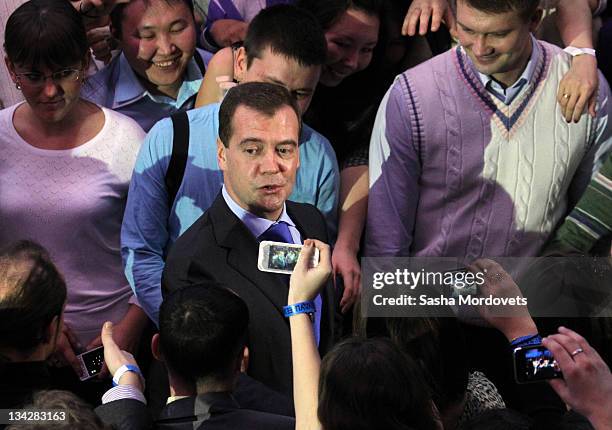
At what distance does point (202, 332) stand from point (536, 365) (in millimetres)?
897

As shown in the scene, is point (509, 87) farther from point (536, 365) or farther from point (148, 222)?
point (148, 222)

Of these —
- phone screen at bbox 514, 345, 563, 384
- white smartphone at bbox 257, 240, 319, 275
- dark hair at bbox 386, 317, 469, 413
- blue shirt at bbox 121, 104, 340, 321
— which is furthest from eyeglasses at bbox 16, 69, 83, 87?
phone screen at bbox 514, 345, 563, 384

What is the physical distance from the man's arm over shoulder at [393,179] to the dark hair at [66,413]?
1431mm

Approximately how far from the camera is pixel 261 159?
3.19 metres

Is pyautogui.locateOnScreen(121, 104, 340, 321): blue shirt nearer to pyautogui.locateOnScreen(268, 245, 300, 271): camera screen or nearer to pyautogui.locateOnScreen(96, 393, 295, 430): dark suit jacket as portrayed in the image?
pyautogui.locateOnScreen(268, 245, 300, 271): camera screen

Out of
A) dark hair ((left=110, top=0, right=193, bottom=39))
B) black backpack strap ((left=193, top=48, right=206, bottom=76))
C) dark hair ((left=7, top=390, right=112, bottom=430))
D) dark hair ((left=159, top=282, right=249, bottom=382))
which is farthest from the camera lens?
black backpack strap ((left=193, top=48, right=206, bottom=76))

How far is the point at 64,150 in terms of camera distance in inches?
143

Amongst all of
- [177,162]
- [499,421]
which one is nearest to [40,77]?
[177,162]

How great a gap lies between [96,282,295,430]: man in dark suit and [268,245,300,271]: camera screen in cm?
25

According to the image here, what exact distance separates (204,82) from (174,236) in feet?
2.13

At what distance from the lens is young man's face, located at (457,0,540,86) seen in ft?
11.2

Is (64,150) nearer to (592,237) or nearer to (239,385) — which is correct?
(239,385)

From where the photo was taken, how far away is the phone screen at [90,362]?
330 centimetres

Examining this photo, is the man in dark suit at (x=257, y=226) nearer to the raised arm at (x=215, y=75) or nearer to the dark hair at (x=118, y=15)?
the raised arm at (x=215, y=75)
